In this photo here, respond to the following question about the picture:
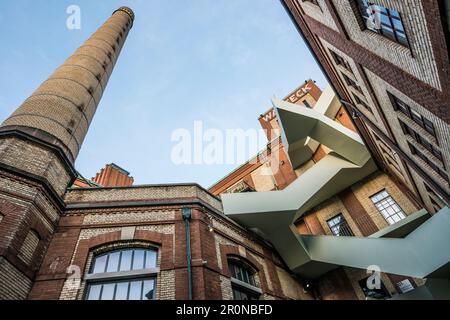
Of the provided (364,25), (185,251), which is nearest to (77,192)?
(185,251)

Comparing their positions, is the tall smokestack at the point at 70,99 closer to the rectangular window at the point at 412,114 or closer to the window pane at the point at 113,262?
the window pane at the point at 113,262

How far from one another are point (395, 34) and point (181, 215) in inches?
291

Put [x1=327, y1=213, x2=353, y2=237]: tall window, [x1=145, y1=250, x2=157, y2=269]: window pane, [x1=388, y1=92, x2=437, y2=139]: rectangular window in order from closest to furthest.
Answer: [x1=388, y1=92, x2=437, y2=139]: rectangular window
[x1=145, y1=250, x2=157, y2=269]: window pane
[x1=327, y1=213, x2=353, y2=237]: tall window

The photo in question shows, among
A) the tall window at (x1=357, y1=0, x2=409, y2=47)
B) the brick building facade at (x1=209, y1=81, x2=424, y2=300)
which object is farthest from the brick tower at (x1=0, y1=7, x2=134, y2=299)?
the brick building facade at (x1=209, y1=81, x2=424, y2=300)

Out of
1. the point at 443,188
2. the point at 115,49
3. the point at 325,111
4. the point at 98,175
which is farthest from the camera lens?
the point at 98,175

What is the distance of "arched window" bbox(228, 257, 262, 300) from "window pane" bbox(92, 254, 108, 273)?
3.77 meters

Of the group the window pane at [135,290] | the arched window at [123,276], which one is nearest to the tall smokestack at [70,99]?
the arched window at [123,276]

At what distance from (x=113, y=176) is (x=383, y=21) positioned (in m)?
18.5

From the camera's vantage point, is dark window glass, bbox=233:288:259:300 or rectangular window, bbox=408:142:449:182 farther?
dark window glass, bbox=233:288:259:300

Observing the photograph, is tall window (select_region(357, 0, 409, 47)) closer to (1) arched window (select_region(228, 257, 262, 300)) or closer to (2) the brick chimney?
(1) arched window (select_region(228, 257, 262, 300))

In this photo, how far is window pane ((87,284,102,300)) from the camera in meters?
7.22

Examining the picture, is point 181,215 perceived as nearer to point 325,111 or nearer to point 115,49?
point 325,111

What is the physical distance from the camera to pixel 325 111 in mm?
16234

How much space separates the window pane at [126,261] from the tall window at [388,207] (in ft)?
35.2
